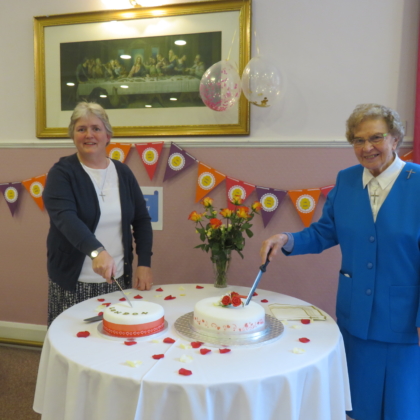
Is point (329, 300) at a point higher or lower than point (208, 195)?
lower

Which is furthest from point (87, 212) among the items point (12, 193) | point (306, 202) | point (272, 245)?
point (12, 193)

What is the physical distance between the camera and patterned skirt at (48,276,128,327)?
1.87 meters

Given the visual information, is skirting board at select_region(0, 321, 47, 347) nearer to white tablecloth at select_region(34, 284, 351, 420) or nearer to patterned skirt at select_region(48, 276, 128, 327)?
patterned skirt at select_region(48, 276, 128, 327)

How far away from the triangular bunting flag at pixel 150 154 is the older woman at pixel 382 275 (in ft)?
4.66

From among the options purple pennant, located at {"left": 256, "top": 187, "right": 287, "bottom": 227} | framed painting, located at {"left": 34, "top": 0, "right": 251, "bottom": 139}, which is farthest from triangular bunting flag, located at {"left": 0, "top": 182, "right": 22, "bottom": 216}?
purple pennant, located at {"left": 256, "top": 187, "right": 287, "bottom": 227}

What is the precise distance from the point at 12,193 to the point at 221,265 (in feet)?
6.15

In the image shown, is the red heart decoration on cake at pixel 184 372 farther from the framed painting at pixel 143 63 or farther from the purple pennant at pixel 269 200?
the framed painting at pixel 143 63

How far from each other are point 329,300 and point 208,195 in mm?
994

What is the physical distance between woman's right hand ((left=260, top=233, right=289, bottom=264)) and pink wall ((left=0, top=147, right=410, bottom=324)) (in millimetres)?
886

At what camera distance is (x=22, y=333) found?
3176 mm

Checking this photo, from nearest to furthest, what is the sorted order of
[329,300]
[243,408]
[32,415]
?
[243,408] < [32,415] < [329,300]

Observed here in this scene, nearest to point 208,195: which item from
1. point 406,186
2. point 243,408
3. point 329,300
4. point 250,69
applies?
point 250,69

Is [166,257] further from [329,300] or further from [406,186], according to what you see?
[406,186]

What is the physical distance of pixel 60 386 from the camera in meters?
1.27
